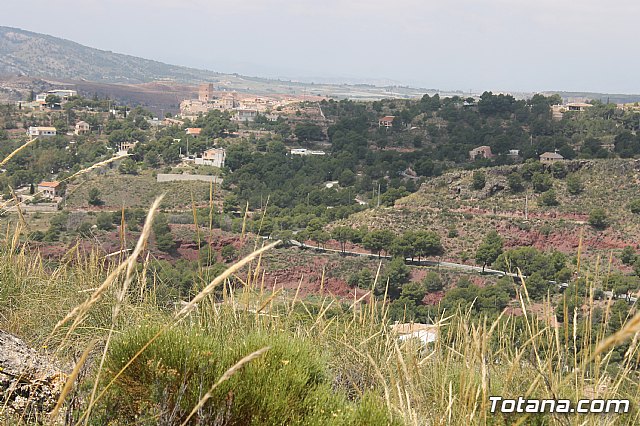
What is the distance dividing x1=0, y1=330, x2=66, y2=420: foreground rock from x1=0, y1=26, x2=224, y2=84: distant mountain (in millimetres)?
151480

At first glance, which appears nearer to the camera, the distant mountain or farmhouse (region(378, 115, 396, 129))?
farmhouse (region(378, 115, 396, 129))

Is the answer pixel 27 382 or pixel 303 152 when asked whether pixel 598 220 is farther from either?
pixel 27 382

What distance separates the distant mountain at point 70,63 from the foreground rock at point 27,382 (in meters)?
151

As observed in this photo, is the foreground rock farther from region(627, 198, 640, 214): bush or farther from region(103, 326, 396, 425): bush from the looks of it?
region(627, 198, 640, 214): bush

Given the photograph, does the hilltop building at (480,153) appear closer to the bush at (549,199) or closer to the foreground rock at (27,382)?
the bush at (549,199)

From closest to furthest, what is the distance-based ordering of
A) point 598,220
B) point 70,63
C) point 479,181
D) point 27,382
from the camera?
point 27,382 → point 598,220 → point 479,181 → point 70,63

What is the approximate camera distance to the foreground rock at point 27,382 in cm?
150

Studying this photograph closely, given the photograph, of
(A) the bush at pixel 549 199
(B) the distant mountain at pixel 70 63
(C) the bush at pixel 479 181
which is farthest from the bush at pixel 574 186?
(B) the distant mountain at pixel 70 63

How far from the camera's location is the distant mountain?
491 feet

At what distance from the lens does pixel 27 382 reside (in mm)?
1595

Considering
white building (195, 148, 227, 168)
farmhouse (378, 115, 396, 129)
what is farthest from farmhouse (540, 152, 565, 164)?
white building (195, 148, 227, 168)

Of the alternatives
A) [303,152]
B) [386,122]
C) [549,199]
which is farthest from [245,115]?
[549,199]

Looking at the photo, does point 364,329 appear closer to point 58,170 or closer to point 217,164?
point 58,170

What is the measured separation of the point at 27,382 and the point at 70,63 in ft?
560
